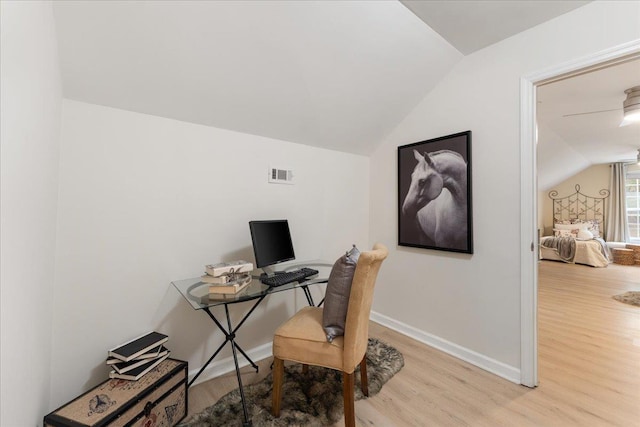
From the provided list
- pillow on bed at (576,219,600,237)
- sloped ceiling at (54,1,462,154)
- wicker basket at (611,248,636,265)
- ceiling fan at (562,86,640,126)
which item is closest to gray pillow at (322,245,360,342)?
sloped ceiling at (54,1,462,154)

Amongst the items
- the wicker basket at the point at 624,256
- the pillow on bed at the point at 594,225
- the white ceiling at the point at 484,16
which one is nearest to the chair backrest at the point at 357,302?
the white ceiling at the point at 484,16

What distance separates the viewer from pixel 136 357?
4.89 ft

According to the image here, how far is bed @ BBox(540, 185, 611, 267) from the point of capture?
582 cm

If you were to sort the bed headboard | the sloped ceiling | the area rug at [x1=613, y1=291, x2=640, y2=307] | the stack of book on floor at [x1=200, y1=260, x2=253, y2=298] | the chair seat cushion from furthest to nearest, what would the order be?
1. the bed headboard
2. the area rug at [x1=613, y1=291, x2=640, y2=307]
3. the stack of book on floor at [x1=200, y1=260, x2=253, y2=298]
4. the chair seat cushion
5. the sloped ceiling

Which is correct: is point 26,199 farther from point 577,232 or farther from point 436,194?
point 577,232

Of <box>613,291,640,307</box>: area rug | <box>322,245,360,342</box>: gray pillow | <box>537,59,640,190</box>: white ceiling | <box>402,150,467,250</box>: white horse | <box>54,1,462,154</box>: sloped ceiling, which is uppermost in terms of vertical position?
<box>537,59,640,190</box>: white ceiling

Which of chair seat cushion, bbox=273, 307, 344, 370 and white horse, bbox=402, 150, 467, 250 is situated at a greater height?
white horse, bbox=402, 150, 467, 250

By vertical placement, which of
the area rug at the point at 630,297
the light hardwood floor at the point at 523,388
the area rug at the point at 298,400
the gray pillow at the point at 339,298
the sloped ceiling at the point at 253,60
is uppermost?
the sloped ceiling at the point at 253,60

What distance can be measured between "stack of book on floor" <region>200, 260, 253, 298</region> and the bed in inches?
288

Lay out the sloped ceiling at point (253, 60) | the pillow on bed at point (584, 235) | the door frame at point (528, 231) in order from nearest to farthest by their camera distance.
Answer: the sloped ceiling at point (253, 60)
the door frame at point (528, 231)
the pillow on bed at point (584, 235)

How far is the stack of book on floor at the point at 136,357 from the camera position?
1449mm

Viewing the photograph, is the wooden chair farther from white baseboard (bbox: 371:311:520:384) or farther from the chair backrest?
white baseboard (bbox: 371:311:520:384)

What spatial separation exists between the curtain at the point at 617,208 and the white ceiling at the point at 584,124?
351 mm

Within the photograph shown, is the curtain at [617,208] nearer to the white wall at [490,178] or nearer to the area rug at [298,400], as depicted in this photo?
the white wall at [490,178]
